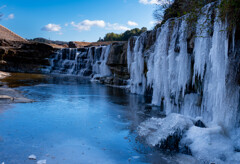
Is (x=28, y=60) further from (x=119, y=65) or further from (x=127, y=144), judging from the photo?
(x=127, y=144)

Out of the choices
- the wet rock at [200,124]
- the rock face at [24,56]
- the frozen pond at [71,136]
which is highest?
the rock face at [24,56]

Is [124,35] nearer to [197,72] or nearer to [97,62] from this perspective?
[97,62]

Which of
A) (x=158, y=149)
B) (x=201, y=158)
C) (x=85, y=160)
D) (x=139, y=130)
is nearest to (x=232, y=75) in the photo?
(x=201, y=158)

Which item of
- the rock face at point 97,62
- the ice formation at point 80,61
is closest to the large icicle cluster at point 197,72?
the rock face at point 97,62

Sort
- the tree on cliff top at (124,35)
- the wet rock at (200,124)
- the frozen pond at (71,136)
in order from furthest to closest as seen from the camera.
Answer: the tree on cliff top at (124,35) → the wet rock at (200,124) → the frozen pond at (71,136)

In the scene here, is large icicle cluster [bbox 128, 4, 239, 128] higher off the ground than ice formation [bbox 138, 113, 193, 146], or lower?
higher

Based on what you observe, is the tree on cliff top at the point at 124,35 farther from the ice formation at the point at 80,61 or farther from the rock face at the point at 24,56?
the rock face at the point at 24,56

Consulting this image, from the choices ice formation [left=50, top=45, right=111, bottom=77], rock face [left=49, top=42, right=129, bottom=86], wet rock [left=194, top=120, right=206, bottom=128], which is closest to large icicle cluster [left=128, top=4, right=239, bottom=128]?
wet rock [left=194, top=120, right=206, bottom=128]

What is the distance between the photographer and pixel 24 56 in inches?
1140

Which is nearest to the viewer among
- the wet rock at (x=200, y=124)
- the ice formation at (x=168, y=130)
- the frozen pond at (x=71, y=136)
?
the frozen pond at (x=71, y=136)

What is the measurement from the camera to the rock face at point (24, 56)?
27.9 metres

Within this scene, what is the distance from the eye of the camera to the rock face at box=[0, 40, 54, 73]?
2787 centimetres

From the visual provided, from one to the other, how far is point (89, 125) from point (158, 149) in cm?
238

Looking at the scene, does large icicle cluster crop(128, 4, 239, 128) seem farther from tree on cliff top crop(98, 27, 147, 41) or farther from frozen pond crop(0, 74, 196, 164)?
tree on cliff top crop(98, 27, 147, 41)
